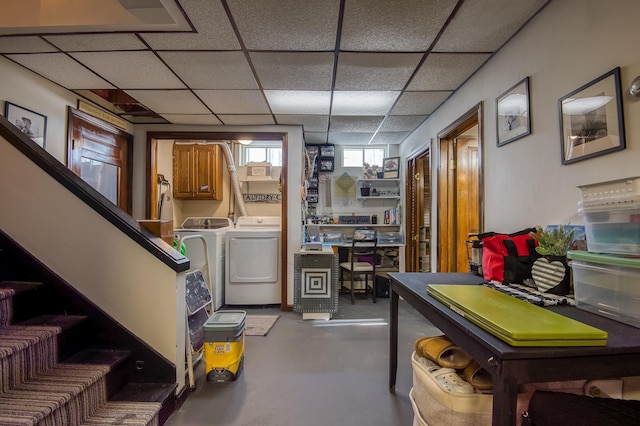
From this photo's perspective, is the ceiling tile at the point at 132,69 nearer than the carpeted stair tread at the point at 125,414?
No

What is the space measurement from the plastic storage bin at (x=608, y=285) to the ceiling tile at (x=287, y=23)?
1.73 metres

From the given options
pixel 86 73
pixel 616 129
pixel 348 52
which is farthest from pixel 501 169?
pixel 86 73

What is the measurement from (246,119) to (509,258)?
3196 mm

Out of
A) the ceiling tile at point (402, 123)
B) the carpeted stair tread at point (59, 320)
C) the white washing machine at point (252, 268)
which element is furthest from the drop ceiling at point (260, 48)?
the carpeted stair tread at point (59, 320)

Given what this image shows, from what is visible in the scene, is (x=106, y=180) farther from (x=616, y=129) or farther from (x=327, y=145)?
(x=616, y=129)

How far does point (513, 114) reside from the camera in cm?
196

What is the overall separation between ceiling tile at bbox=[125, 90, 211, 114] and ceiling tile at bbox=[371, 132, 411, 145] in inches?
97.7

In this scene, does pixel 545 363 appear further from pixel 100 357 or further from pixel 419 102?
pixel 419 102

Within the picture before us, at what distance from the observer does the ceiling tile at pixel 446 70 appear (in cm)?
219

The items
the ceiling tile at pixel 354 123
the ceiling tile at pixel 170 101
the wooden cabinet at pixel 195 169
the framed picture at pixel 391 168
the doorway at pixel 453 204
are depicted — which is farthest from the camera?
the framed picture at pixel 391 168

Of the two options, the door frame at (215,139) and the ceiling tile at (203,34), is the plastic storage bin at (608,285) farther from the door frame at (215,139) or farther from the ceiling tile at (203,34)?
the door frame at (215,139)

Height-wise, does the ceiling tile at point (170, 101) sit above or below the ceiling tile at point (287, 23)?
above

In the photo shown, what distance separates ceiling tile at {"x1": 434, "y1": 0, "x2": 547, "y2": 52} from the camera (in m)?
1.64

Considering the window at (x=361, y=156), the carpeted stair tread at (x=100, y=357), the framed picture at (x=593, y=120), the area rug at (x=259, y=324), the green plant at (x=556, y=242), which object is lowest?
the area rug at (x=259, y=324)
